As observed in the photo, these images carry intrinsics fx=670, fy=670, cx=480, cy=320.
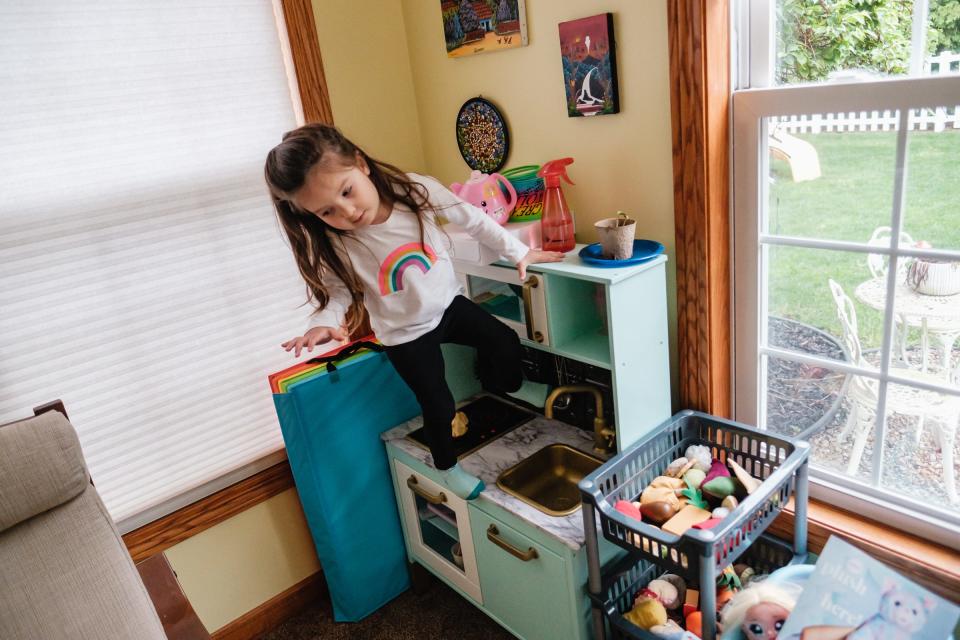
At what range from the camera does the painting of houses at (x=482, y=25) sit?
74.9 inches

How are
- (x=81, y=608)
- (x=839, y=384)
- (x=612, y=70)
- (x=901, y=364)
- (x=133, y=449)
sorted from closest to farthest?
(x=81, y=608)
(x=901, y=364)
(x=839, y=384)
(x=612, y=70)
(x=133, y=449)

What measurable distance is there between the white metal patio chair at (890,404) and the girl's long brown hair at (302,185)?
1023mm

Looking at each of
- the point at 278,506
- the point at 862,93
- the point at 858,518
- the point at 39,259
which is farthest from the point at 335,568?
the point at 862,93

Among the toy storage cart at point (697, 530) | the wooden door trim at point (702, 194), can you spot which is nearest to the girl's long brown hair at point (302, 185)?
the wooden door trim at point (702, 194)

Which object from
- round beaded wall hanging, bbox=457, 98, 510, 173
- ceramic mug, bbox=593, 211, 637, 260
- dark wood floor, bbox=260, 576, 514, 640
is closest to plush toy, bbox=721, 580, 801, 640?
ceramic mug, bbox=593, 211, 637, 260

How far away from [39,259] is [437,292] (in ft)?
3.39

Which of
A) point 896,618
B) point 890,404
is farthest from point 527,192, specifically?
point 896,618

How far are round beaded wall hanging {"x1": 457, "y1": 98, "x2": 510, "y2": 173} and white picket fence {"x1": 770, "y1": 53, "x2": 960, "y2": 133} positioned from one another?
2.75ft

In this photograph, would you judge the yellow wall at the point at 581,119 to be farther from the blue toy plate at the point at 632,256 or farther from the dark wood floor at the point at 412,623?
the dark wood floor at the point at 412,623

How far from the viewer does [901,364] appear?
1.46 meters

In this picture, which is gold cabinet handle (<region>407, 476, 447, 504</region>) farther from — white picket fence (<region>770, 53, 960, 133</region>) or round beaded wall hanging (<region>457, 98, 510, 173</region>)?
white picket fence (<region>770, 53, 960, 133</region>)

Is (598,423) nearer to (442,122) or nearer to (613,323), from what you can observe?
(613,323)

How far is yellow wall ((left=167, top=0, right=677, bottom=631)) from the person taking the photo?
5.50 ft

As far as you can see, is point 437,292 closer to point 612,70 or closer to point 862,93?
point 612,70
